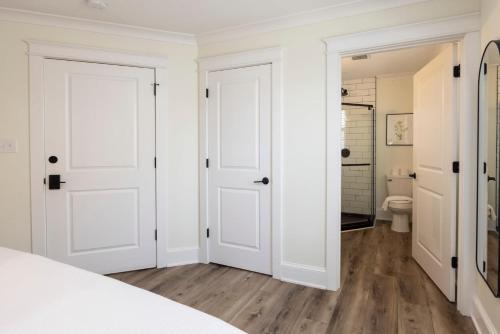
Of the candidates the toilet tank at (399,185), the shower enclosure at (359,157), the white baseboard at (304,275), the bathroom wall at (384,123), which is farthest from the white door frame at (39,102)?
the toilet tank at (399,185)

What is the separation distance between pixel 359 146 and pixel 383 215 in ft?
4.01

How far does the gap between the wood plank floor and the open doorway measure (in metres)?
0.05

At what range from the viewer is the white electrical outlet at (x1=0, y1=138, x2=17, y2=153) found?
8.20 feet

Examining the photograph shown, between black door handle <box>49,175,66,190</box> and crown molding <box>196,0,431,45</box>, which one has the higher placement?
crown molding <box>196,0,431,45</box>

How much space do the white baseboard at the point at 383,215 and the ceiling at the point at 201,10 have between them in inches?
138

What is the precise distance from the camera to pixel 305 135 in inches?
102

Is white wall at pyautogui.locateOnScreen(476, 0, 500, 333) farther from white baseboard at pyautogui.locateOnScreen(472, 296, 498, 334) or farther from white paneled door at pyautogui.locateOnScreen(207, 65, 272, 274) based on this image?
white paneled door at pyautogui.locateOnScreen(207, 65, 272, 274)

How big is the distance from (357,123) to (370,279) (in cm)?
287

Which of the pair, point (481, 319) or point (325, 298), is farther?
point (325, 298)

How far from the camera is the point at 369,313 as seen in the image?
2.13 metres

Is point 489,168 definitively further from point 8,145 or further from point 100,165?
point 8,145

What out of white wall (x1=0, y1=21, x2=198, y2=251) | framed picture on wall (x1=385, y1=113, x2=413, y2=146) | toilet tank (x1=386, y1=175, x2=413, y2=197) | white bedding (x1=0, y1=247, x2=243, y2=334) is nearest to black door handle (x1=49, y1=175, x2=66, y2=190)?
white wall (x1=0, y1=21, x2=198, y2=251)

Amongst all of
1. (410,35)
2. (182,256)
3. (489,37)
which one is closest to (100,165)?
(182,256)

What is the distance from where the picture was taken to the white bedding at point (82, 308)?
73 centimetres
